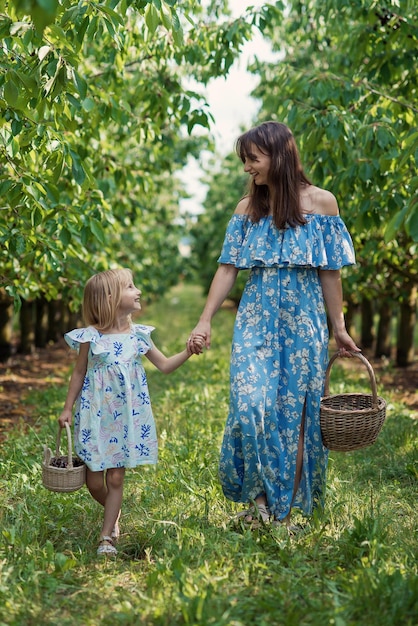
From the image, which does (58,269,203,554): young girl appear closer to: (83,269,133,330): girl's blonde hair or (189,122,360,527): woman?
(83,269,133,330): girl's blonde hair

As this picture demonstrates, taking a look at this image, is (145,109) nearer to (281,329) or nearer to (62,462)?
(281,329)

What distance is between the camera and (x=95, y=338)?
398 centimetres

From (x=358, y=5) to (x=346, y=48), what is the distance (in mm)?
1424

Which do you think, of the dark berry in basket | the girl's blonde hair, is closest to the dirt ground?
the dark berry in basket

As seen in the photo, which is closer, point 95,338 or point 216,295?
point 95,338

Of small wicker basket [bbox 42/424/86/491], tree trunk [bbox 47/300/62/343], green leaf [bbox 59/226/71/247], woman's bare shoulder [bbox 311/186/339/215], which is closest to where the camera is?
small wicker basket [bbox 42/424/86/491]

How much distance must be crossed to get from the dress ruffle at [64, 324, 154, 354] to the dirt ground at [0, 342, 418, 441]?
2882 millimetres

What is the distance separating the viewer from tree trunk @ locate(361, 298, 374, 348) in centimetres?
1391

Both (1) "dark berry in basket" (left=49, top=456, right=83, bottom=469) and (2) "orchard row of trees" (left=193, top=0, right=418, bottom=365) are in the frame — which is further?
(2) "orchard row of trees" (left=193, top=0, right=418, bottom=365)

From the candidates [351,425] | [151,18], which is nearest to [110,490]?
[351,425]

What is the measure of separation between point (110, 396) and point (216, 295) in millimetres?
778

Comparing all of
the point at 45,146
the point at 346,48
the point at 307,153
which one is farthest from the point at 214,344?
the point at 45,146

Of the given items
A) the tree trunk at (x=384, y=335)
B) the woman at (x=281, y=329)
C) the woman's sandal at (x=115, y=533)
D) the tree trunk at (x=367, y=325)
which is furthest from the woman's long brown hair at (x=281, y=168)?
the tree trunk at (x=367, y=325)

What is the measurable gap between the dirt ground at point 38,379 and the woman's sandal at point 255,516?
3.02 metres
